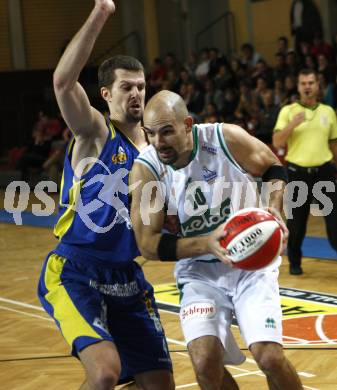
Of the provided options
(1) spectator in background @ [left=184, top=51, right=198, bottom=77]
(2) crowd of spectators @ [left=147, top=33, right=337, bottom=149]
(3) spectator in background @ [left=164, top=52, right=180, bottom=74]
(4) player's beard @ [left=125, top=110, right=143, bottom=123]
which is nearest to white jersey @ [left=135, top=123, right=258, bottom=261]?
(4) player's beard @ [left=125, top=110, right=143, bottom=123]

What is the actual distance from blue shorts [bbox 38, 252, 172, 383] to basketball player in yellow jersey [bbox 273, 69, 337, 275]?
428 centimetres

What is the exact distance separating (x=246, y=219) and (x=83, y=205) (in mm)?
874

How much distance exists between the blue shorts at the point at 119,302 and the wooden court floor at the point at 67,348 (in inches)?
46.1

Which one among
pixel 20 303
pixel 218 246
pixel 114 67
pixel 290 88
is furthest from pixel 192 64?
pixel 218 246

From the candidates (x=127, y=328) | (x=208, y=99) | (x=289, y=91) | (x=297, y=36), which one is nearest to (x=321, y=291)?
(x=127, y=328)

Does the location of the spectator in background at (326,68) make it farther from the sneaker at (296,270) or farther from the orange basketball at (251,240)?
the orange basketball at (251,240)

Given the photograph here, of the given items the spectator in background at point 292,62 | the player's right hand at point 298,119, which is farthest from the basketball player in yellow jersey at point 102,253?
the spectator in background at point 292,62

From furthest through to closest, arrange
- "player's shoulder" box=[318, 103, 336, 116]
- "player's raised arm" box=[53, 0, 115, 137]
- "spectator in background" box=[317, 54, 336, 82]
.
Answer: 1. "spectator in background" box=[317, 54, 336, 82]
2. "player's shoulder" box=[318, 103, 336, 116]
3. "player's raised arm" box=[53, 0, 115, 137]

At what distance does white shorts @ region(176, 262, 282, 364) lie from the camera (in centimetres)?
423

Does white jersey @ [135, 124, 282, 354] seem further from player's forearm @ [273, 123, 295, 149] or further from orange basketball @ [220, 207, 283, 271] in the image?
player's forearm @ [273, 123, 295, 149]

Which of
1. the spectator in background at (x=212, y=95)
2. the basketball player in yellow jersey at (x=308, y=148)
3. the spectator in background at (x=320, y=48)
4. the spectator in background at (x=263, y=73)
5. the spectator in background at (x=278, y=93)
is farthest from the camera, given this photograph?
the spectator in background at (x=212, y=95)

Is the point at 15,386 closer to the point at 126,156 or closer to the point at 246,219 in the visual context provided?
the point at 126,156

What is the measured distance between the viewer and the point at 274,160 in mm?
4578

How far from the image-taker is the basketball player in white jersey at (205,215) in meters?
4.20
